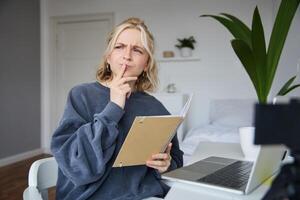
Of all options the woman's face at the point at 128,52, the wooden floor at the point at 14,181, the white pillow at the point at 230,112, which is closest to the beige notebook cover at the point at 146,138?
the woman's face at the point at 128,52

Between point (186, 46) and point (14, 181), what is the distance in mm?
2397

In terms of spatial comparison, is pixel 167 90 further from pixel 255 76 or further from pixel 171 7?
pixel 255 76

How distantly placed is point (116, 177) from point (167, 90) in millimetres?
2810

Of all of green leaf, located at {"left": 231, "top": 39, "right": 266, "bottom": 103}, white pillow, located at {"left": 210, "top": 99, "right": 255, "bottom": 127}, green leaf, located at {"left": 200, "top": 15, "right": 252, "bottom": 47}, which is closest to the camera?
green leaf, located at {"left": 231, "top": 39, "right": 266, "bottom": 103}

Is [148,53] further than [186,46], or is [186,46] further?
[186,46]

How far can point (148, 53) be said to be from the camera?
0.98m

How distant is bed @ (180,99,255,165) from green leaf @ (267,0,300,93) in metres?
1.39

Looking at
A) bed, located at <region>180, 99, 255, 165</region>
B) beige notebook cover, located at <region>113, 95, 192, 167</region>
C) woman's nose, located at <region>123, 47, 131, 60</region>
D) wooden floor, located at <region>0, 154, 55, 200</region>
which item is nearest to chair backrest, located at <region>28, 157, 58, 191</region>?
beige notebook cover, located at <region>113, 95, 192, 167</region>

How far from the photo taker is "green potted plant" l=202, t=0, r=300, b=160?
1073mm

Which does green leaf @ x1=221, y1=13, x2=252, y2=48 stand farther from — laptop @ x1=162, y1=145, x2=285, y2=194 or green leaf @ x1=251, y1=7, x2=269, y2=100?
laptop @ x1=162, y1=145, x2=285, y2=194

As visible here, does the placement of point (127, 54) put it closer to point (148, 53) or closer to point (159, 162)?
point (148, 53)

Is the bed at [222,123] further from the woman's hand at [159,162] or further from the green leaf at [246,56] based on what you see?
the woman's hand at [159,162]

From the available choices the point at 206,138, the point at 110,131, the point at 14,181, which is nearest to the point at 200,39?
the point at 206,138

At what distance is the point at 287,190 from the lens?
10.3 inches
